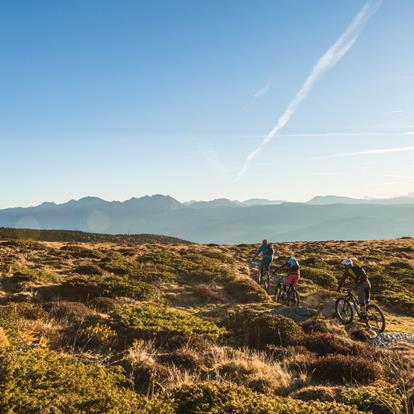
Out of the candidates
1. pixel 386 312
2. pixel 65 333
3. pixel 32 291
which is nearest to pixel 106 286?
pixel 32 291

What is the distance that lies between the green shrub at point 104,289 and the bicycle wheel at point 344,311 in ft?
25.5

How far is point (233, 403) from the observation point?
16.2 feet

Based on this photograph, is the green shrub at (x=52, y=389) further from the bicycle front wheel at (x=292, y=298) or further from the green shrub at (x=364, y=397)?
the bicycle front wheel at (x=292, y=298)

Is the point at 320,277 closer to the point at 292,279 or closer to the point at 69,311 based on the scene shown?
the point at 292,279

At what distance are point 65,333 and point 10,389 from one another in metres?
5.95

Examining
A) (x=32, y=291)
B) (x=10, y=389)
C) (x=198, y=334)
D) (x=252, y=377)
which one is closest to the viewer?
(x=10, y=389)

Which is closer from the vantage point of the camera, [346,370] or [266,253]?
[346,370]

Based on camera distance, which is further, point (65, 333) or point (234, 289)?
point (234, 289)

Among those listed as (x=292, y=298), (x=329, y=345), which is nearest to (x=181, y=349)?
(x=329, y=345)

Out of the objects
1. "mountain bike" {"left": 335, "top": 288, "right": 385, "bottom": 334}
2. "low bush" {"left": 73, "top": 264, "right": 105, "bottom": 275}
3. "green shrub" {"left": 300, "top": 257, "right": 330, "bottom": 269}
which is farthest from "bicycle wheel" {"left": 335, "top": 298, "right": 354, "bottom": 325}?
"green shrub" {"left": 300, "top": 257, "right": 330, "bottom": 269}

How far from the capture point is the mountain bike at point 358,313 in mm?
14669

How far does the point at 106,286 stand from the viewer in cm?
1645

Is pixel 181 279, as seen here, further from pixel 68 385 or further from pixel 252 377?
pixel 68 385

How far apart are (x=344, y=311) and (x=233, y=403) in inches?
489
